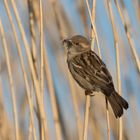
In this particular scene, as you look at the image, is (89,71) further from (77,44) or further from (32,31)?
(32,31)

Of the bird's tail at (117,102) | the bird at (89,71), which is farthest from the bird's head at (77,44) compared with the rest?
the bird's tail at (117,102)

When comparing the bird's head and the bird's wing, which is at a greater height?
the bird's head

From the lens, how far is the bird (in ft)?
8.57

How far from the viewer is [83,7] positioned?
10.0 feet

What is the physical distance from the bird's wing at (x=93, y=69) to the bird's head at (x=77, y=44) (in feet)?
0.24

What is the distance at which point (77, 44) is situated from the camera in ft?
10.4

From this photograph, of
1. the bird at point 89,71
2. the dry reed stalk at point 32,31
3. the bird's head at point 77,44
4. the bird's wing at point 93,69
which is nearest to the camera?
the dry reed stalk at point 32,31

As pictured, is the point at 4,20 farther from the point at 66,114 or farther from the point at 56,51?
the point at 66,114

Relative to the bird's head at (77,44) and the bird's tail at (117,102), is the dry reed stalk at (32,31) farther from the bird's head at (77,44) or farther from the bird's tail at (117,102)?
the bird's tail at (117,102)

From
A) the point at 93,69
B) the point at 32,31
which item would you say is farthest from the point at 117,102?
the point at 32,31

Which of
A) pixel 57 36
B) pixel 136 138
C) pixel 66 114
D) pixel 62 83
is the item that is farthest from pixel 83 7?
pixel 136 138

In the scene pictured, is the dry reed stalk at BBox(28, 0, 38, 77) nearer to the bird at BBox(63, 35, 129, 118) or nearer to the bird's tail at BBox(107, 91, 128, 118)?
the bird at BBox(63, 35, 129, 118)

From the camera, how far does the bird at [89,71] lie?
8.57 ft

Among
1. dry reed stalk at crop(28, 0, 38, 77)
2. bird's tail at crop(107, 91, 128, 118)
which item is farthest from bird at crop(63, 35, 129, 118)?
dry reed stalk at crop(28, 0, 38, 77)
